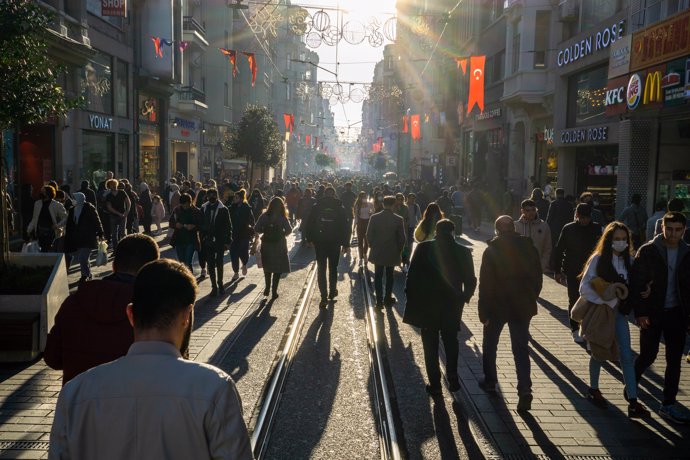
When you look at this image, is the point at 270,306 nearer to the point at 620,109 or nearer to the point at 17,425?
the point at 17,425

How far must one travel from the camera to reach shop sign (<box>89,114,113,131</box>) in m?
23.8

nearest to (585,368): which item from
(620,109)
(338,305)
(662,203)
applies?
(338,305)

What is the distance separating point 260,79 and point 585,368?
218ft

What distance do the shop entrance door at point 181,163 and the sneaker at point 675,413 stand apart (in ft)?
118

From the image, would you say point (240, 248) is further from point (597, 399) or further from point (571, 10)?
point (571, 10)

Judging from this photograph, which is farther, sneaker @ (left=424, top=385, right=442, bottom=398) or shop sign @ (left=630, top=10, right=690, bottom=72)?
shop sign @ (left=630, top=10, right=690, bottom=72)

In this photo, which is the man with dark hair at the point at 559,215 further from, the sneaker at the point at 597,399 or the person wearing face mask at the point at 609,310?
the sneaker at the point at 597,399

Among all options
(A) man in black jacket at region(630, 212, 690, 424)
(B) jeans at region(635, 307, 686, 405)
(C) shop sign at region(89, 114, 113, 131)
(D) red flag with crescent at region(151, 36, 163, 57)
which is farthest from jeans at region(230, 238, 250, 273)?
(D) red flag with crescent at region(151, 36, 163, 57)

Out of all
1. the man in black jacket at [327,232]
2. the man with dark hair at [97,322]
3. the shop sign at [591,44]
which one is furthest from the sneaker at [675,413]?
the shop sign at [591,44]

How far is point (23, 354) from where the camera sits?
25.3 feet

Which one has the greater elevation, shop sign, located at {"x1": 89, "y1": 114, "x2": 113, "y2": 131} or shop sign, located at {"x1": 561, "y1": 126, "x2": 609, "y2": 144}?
shop sign, located at {"x1": 89, "y1": 114, "x2": 113, "y2": 131}

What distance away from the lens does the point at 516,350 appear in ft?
21.5

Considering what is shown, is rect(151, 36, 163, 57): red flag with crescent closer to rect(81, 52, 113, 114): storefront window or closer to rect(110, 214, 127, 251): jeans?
rect(81, 52, 113, 114): storefront window

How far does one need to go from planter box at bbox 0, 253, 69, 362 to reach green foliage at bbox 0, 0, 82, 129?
1.95 m
